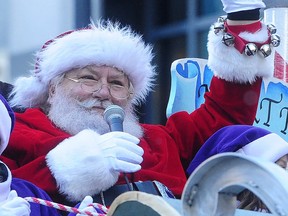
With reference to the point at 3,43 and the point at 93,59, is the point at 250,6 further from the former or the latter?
the point at 3,43

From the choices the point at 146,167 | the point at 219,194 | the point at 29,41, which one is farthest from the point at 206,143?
the point at 29,41

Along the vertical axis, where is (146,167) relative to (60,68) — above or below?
below

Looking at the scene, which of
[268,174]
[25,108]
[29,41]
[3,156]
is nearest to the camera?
[268,174]

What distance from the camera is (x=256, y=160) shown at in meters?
1.16

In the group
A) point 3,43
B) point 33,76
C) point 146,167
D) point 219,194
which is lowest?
point 3,43

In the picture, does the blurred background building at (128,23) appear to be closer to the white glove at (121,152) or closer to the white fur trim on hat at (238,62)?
the white fur trim on hat at (238,62)

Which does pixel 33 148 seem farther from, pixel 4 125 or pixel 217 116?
pixel 217 116

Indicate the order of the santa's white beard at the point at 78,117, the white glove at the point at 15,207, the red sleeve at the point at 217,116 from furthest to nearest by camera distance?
1. the red sleeve at the point at 217,116
2. the santa's white beard at the point at 78,117
3. the white glove at the point at 15,207

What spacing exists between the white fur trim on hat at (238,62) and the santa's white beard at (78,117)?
0.33 m

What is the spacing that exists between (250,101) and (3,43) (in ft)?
11.3

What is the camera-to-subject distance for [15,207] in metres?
1.65

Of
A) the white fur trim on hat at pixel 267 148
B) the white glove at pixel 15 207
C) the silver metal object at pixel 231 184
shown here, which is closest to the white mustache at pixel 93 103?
the white fur trim on hat at pixel 267 148

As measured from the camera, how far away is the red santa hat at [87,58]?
2.51m

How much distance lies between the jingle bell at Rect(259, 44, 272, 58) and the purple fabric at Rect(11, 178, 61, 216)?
2.78 feet
